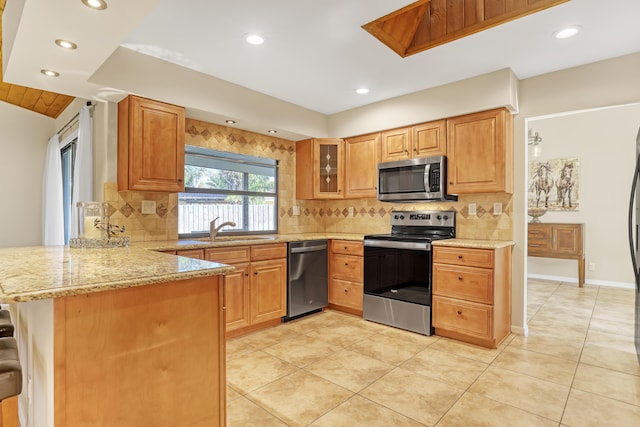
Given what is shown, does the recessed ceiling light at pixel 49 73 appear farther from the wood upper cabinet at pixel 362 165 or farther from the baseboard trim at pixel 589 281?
the baseboard trim at pixel 589 281

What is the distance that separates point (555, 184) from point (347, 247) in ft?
13.6

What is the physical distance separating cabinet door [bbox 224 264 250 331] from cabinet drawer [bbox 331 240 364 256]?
3.77ft

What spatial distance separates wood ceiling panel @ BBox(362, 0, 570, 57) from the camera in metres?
2.18

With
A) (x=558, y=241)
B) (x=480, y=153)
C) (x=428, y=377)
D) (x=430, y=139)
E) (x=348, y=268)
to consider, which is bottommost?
(x=428, y=377)

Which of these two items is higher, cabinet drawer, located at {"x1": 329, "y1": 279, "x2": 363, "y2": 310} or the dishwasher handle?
the dishwasher handle

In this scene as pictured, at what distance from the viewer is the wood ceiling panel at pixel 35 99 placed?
3.53 m

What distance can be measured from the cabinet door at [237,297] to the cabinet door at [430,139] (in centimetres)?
216

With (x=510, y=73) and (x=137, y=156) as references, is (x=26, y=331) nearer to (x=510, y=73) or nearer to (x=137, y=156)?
(x=137, y=156)

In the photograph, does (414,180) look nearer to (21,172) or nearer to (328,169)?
(328,169)

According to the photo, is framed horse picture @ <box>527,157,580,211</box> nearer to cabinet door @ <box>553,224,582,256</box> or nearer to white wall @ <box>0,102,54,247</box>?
cabinet door @ <box>553,224,582,256</box>

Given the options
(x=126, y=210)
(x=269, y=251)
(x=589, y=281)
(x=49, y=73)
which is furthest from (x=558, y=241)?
(x=49, y=73)

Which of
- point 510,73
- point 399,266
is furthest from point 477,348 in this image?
point 510,73

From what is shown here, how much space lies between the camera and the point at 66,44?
2.00 metres

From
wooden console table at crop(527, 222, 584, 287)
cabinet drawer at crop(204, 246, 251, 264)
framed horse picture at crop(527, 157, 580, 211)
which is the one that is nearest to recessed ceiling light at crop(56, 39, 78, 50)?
cabinet drawer at crop(204, 246, 251, 264)
